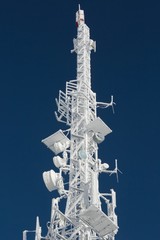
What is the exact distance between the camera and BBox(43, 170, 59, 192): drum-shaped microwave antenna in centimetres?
3175

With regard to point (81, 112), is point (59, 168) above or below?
below

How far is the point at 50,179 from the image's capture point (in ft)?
104

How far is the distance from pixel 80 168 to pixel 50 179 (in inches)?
67.0

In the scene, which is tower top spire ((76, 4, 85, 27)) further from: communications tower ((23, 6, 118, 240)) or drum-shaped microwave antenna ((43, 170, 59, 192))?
drum-shaped microwave antenna ((43, 170, 59, 192))

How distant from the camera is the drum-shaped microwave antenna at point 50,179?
3175 cm

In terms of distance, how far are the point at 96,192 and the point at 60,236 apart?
2623 mm

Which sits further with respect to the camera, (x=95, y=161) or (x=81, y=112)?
(x=81, y=112)

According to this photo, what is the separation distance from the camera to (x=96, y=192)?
29.4 meters

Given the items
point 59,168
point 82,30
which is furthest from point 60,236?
point 82,30

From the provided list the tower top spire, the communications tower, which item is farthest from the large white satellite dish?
the tower top spire

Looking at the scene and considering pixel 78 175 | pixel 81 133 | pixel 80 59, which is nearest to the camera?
pixel 78 175

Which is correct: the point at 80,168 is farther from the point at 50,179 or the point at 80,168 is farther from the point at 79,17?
the point at 79,17

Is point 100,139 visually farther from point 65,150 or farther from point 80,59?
point 80,59

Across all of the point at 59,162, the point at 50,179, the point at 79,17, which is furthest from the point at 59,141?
the point at 79,17
